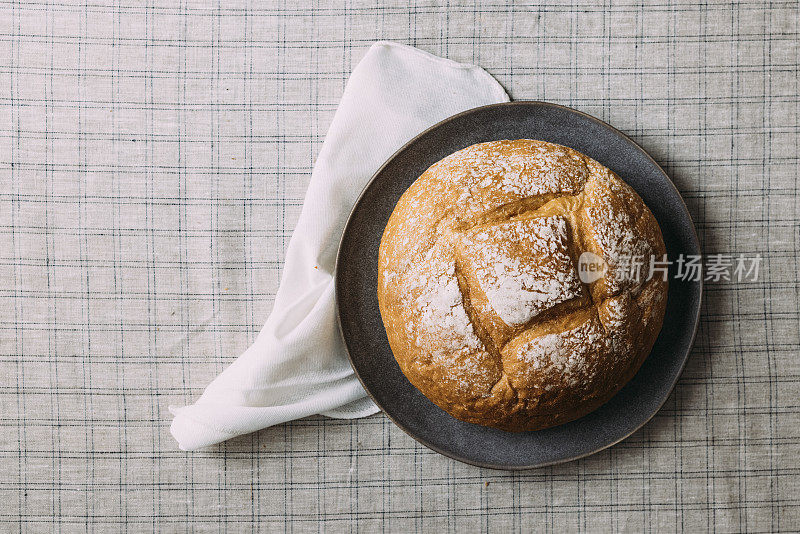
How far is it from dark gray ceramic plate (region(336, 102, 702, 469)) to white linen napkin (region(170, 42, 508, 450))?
0.07m

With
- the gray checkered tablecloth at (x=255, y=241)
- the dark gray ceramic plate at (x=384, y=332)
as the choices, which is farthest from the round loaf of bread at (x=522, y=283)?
the gray checkered tablecloth at (x=255, y=241)

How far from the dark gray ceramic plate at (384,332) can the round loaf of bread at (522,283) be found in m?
0.16

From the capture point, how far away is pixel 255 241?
139 centimetres

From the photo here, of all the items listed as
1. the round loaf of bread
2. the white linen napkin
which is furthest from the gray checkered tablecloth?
the round loaf of bread

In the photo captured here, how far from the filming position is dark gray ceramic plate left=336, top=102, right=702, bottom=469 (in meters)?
1.30

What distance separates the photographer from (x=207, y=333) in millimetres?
1398

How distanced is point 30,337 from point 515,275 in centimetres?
116

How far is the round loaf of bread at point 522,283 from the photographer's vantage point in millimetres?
1068

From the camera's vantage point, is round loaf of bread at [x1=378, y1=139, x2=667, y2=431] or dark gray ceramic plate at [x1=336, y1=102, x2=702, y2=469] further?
dark gray ceramic plate at [x1=336, y1=102, x2=702, y2=469]

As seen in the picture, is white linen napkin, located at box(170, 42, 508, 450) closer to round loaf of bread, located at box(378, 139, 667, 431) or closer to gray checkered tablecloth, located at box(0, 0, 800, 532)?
gray checkered tablecloth, located at box(0, 0, 800, 532)

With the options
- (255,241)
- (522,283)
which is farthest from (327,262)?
(522,283)

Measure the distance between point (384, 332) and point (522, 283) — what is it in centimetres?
39

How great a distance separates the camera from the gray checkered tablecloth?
139 cm

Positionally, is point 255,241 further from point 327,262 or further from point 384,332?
point 384,332
